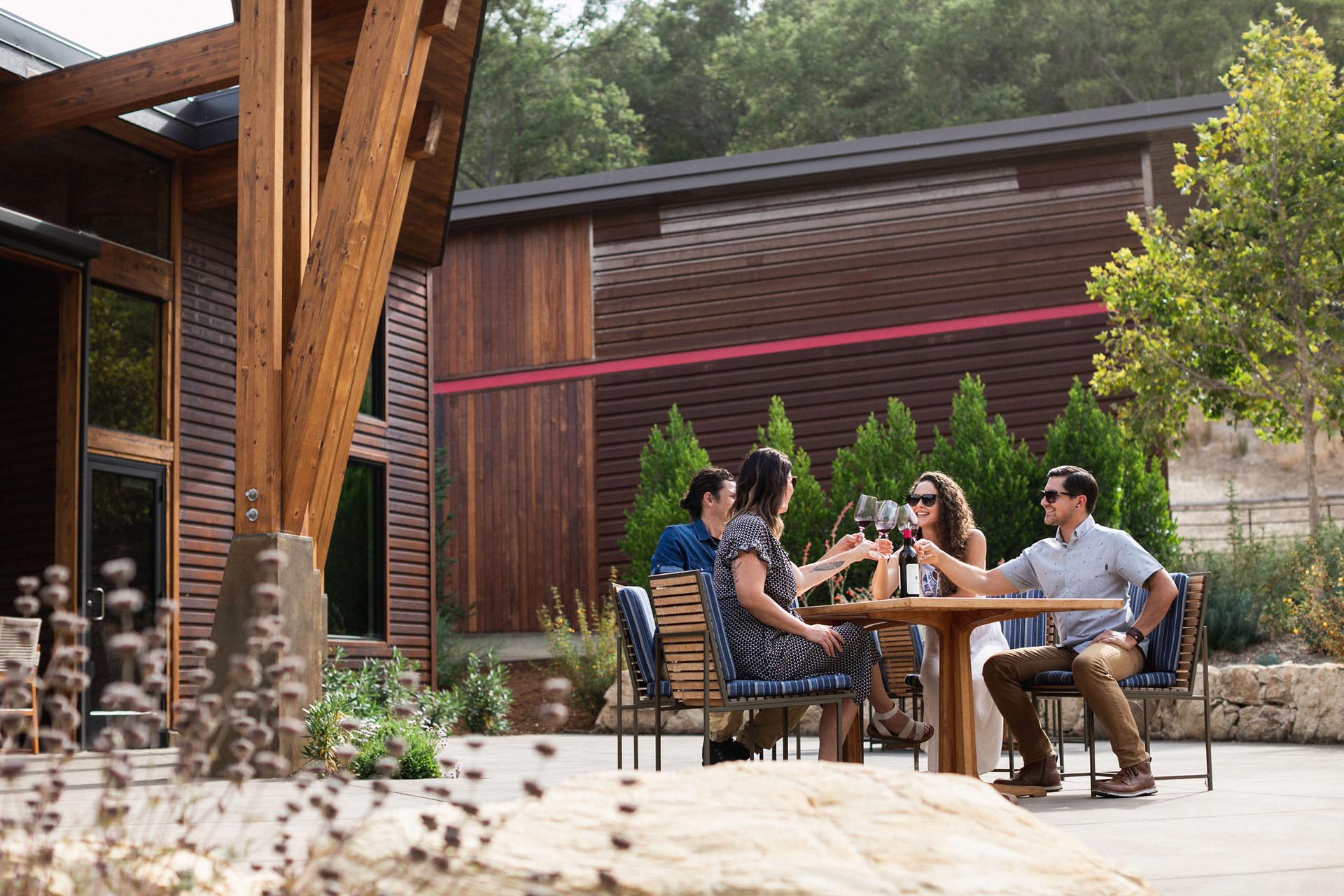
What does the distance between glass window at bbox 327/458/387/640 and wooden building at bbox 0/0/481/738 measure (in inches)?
1.2

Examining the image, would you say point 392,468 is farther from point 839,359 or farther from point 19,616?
point 839,359

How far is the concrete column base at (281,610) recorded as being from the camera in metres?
6.12

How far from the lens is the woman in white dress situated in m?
5.63

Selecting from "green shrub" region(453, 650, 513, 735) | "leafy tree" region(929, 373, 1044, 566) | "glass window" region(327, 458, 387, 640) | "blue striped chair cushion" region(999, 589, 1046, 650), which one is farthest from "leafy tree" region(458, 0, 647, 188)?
"blue striped chair cushion" region(999, 589, 1046, 650)

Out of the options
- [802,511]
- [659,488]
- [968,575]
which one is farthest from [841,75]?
[968,575]

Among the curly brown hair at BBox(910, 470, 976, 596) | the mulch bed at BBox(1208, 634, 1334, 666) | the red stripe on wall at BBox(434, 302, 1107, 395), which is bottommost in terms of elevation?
the mulch bed at BBox(1208, 634, 1334, 666)

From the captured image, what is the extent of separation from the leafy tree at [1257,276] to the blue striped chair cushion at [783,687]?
8382 millimetres

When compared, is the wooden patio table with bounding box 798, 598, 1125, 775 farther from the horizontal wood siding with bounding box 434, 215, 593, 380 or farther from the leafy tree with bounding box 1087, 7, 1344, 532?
the horizontal wood siding with bounding box 434, 215, 593, 380

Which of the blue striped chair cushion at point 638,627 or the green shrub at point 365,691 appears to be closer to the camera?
the blue striped chair cushion at point 638,627

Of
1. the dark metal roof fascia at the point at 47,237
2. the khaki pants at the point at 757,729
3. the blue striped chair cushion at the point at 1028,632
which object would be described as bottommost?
the khaki pants at the point at 757,729

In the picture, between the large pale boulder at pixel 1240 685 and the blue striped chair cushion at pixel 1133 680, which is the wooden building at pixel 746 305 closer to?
the large pale boulder at pixel 1240 685

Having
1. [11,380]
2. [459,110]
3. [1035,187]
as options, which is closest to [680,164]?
[1035,187]

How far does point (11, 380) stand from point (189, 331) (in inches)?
55.3

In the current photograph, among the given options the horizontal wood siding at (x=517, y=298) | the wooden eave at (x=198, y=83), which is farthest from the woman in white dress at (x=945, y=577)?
the horizontal wood siding at (x=517, y=298)
